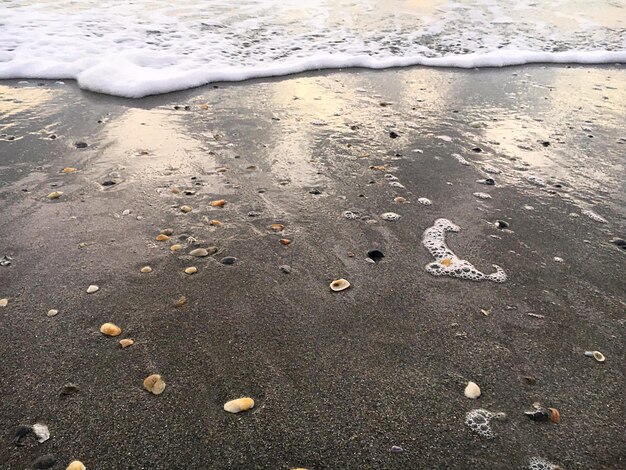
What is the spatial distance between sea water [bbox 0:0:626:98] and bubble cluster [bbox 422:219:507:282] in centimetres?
403

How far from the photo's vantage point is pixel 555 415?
1760 millimetres

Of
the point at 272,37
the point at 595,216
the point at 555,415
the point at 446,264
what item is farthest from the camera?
the point at 272,37

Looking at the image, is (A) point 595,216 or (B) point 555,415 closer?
(B) point 555,415

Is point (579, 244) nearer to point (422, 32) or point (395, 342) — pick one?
point (395, 342)

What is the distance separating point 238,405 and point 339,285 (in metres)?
0.88

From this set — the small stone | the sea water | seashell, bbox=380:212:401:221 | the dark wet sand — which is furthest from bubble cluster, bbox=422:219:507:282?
the sea water

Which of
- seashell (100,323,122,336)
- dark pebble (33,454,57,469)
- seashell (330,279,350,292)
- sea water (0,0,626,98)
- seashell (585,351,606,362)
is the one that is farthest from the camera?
sea water (0,0,626,98)

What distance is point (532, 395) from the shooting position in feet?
6.06

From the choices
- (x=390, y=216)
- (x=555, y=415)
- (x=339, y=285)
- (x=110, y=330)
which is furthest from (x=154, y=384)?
(x=390, y=216)

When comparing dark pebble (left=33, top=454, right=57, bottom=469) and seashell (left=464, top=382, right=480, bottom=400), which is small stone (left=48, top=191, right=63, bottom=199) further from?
seashell (left=464, top=382, right=480, bottom=400)

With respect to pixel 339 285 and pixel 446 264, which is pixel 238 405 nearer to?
pixel 339 285

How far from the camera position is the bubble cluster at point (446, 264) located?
2.54 meters

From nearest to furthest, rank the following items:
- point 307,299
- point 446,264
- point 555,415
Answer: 1. point 555,415
2. point 307,299
3. point 446,264

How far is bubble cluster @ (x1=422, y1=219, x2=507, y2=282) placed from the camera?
2.54m
